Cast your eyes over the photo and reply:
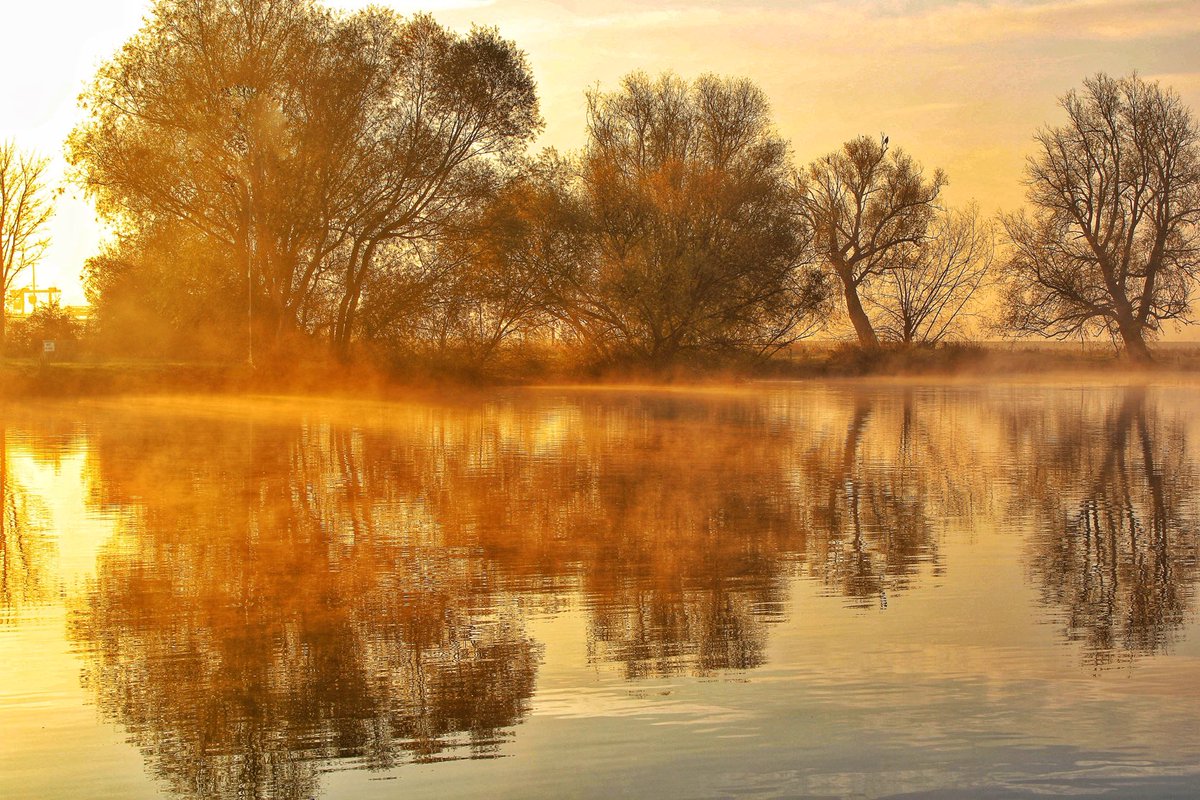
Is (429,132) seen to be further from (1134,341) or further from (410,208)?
(1134,341)

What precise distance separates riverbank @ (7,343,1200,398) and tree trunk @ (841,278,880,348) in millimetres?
1962

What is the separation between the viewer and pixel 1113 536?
11969mm

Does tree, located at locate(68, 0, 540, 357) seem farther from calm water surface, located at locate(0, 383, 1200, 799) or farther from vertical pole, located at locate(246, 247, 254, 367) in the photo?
calm water surface, located at locate(0, 383, 1200, 799)

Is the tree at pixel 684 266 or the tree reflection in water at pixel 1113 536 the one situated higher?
the tree at pixel 684 266

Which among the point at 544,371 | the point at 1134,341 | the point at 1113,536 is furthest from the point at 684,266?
the point at 1113,536

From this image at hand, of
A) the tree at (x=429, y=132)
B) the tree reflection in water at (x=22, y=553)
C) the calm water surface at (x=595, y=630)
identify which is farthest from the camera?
the tree at (x=429, y=132)

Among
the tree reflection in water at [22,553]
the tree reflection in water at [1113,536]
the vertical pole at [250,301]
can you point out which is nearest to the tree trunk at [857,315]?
the vertical pole at [250,301]

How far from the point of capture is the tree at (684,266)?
161ft

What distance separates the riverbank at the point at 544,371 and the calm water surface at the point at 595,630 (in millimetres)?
23769

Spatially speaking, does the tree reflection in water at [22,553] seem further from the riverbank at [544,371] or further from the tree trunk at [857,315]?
the tree trunk at [857,315]

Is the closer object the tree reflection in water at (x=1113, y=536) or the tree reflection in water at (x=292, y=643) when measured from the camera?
the tree reflection in water at (x=292, y=643)

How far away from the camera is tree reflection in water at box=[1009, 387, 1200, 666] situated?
27.5 feet

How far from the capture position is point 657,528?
12.4 m

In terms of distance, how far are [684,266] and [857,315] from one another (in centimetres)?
1902
